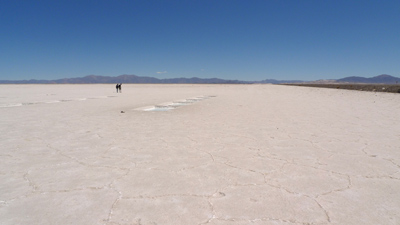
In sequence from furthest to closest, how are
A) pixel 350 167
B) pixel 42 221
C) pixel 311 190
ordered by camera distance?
1. pixel 350 167
2. pixel 311 190
3. pixel 42 221

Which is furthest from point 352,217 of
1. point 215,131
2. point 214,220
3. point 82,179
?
point 215,131

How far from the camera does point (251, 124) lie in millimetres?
4973

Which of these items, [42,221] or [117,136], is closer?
[42,221]

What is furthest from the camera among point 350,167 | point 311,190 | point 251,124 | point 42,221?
point 251,124

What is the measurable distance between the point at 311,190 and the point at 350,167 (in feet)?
2.70

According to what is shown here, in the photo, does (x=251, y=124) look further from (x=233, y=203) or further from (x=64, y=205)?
(x=64, y=205)

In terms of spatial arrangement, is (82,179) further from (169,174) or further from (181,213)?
(181,213)

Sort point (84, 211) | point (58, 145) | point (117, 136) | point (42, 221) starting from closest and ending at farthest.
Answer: point (42, 221) < point (84, 211) < point (58, 145) < point (117, 136)

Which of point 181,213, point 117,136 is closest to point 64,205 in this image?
point 181,213

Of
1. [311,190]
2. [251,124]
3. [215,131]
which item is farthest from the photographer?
[251,124]

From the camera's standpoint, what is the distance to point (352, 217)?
5.12 ft

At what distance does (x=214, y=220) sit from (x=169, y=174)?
0.86 metres

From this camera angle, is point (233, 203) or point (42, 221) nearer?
point (42, 221)

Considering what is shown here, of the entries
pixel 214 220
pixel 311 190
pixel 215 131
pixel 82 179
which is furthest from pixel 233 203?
pixel 215 131
